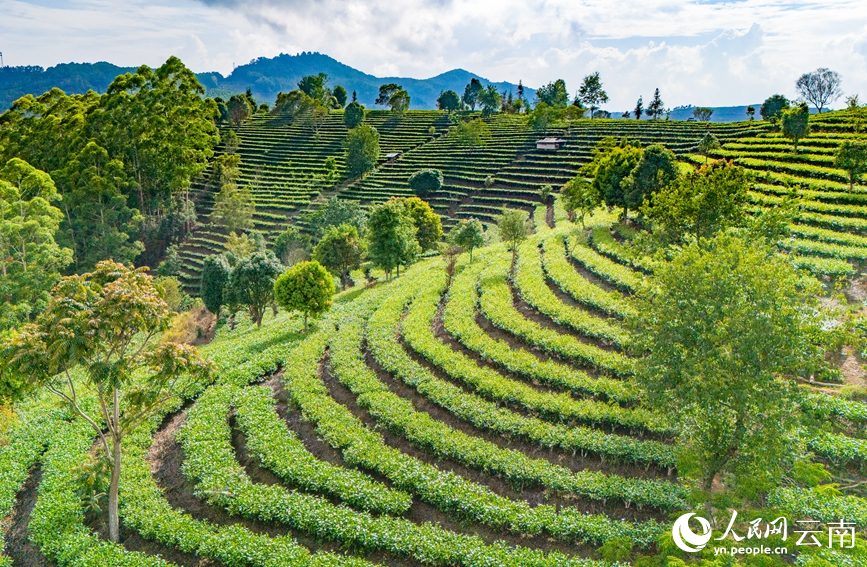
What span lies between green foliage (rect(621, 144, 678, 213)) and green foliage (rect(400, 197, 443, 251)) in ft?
65.4

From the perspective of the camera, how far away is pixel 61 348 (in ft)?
49.7

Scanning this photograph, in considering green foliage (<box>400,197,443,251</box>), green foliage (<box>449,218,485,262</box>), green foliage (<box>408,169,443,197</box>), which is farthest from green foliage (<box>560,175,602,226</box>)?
green foliage (<box>408,169,443,197</box>)

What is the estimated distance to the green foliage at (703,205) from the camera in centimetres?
3300

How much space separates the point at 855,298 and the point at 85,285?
3932cm

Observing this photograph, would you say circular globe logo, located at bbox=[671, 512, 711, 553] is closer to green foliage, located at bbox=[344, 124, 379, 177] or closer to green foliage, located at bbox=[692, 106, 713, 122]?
green foliage, located at bbox=[344, 124, 379, 177]

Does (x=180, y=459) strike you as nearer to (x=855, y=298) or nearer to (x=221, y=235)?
(x=855, y=298)

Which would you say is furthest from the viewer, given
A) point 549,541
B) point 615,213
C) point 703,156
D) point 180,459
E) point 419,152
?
point 419,152

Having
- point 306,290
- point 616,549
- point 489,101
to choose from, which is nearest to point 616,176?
point 306,290

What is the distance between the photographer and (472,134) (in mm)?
96438

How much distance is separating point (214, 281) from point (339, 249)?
35.6 ft

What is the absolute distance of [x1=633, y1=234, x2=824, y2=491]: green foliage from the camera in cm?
1683

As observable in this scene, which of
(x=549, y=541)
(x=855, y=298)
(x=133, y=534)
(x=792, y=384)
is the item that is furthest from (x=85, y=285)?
(x=855, y=298)

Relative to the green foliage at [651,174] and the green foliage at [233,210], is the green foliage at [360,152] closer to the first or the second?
the green foliage at [233,210]

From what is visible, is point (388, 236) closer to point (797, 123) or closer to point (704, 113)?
point (797, 123)
